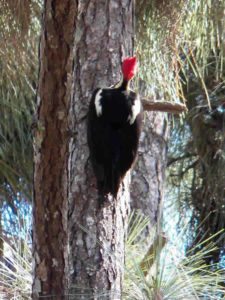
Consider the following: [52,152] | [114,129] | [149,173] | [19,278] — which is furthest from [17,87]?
[52,152]

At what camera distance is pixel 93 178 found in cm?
278

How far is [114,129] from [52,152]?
0.78 metres

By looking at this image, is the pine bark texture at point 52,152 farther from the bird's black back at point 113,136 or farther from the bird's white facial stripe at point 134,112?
the bird's white facial stripe at point 134,112

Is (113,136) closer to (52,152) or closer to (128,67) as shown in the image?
(128,67)

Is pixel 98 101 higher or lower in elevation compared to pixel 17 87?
lower

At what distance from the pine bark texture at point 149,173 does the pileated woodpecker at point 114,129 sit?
0.95 meters

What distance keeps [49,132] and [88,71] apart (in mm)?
778

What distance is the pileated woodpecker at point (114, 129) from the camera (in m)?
2.79

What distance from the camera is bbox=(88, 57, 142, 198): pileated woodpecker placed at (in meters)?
2.79

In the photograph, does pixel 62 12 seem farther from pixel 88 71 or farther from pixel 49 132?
pixel 88 71

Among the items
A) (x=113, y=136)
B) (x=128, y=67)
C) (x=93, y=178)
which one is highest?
(x=128, y=67)

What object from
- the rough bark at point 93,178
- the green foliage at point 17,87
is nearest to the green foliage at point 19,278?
the rough bark at point 93,178

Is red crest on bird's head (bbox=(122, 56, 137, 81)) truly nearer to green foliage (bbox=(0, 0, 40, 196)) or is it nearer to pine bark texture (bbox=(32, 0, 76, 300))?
green foliage (bbox=(0, 0, 40, 196))

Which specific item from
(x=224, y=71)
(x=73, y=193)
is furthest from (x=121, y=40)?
(x=224, y=71)
